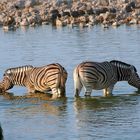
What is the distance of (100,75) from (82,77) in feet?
1.92

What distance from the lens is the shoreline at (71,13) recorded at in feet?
159

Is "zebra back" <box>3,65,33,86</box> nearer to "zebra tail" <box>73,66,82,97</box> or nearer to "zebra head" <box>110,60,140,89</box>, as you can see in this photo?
"zebra tail" <box>73,66,82,97</box>

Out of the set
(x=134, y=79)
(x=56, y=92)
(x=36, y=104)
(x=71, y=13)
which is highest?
(x=134, y=79)

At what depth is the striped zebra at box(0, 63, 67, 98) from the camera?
20.0m

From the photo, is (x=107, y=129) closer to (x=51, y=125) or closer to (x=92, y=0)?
(x=51, y=125)

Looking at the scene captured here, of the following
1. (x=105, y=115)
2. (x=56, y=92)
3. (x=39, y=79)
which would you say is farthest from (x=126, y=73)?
(x=105, y=115)

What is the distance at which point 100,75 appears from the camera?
65.0 feet

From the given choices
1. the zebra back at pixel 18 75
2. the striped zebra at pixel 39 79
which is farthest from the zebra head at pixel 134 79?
the zebra back at pixel 18 75

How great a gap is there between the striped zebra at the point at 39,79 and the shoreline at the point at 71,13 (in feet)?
76.7

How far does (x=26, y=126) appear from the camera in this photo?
16.2 meters

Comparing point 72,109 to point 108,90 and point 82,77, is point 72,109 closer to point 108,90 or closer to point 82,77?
point 82,77

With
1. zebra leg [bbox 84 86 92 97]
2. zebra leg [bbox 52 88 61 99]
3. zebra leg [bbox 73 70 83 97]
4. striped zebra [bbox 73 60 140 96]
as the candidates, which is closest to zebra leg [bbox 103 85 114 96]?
striped zebra [bbox 73 60 140 96]

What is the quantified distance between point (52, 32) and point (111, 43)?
9655 millimetres

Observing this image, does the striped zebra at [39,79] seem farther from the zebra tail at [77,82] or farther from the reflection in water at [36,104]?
the zebra tail at [77,82]
